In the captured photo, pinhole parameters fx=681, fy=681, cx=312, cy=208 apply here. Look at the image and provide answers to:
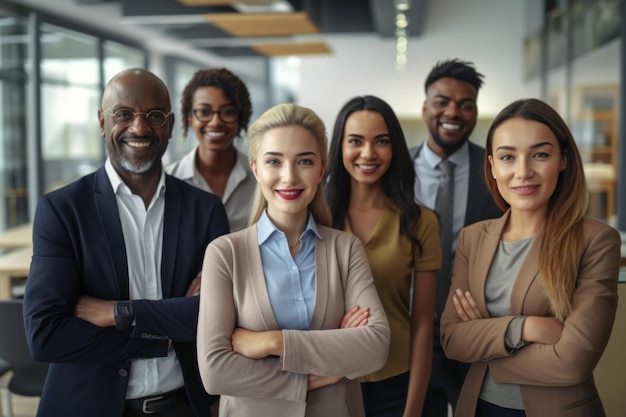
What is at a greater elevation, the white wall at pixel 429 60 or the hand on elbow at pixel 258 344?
the white wall at pixel 429 60

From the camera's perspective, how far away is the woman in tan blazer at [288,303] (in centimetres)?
174

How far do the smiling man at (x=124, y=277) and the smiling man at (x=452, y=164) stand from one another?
1057 millimetres

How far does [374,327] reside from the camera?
5.91 ft

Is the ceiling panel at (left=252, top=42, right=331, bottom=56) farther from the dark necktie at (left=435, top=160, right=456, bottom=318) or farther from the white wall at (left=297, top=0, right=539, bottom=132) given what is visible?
the dark necktie at (left=435, top=160, right=456, bottom=318)

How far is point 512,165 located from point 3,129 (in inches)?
298

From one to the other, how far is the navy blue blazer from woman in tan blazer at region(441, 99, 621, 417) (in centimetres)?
80

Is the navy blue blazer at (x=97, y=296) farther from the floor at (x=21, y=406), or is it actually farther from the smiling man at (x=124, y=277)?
the floor at (x=21, y=406)

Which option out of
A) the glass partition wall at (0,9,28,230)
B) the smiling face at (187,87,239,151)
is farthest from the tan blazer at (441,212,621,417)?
the glass partition wall at (0,9,28,230)

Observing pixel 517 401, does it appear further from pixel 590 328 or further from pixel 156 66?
pixel 156 66

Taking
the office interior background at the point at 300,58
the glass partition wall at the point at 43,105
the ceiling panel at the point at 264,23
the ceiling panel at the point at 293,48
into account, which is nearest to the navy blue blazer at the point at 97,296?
the office interior background at the point at 300,58

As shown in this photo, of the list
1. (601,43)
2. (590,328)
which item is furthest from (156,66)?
(590,328)

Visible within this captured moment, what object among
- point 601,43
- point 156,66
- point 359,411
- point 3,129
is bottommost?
point 359,411

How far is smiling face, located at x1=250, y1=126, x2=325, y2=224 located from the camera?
1.86 m

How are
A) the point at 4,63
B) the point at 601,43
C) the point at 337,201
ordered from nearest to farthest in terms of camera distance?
the point at 337,201
the point at 601,43
the point at 4,63
